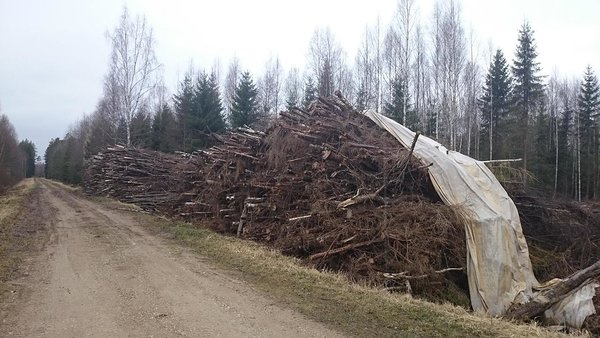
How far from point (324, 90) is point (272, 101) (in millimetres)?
9875

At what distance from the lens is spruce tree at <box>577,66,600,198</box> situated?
117 ft

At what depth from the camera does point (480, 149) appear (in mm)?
38531

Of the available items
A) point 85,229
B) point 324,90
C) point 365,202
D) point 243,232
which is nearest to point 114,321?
point 365,202

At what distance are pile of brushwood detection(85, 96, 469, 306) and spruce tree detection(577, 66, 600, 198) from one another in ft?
101

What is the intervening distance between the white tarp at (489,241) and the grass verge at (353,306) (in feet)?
4.48

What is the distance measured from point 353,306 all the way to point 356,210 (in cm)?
362

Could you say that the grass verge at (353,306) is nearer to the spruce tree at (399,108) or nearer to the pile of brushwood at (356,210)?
the pile of brushwood at (356,210)

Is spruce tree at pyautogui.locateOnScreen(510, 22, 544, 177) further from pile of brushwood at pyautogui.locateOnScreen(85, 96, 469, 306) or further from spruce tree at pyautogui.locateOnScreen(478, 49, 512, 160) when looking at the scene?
pile of brushwood at pyautogui.locateOnScreen(85, 96, 469, 306)

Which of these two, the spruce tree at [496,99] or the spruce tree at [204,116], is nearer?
the spruce tree at [204,116]

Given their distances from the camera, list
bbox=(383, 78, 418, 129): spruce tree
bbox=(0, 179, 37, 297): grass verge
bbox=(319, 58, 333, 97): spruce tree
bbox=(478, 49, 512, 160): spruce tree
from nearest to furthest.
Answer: bbox=(0, 179, 37, 297): grass verge < bbox=(383, 78, 418, 129): spruce tree < bbox=(319, 58, 333, 97): spruce tree < bbox=(478, 49, 512, 160): spruce tree

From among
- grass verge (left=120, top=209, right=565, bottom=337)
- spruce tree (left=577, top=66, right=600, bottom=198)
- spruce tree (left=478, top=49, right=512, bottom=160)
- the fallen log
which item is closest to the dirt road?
grass verge (left=120, top=209, right=565, bottom=337)

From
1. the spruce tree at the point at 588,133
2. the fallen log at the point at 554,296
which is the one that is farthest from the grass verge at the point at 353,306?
the spruce tree at the point at 588,133

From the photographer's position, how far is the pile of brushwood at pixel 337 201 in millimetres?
8523

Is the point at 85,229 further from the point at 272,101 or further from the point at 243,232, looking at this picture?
the point at 272,101
